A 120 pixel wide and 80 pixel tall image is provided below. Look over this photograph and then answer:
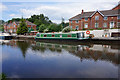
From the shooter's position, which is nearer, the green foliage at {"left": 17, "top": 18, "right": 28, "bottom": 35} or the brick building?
the green foliage at {"left": 17, "top": 18, "right": 28, "bottom": 35}

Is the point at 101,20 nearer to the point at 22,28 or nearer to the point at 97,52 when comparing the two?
the point at 97,52

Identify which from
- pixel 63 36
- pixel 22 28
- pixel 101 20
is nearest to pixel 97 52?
pixel 63 36

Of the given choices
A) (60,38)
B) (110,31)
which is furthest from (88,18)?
(60,38)

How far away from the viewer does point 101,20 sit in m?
36.1

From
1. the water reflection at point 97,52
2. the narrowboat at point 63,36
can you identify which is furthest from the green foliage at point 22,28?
the water reflection at point 97,52

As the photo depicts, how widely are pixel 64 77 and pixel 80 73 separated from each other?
149cm

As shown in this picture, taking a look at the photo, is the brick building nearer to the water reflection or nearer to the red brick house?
the red brick house

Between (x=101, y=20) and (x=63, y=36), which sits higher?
(x=101, y=20)

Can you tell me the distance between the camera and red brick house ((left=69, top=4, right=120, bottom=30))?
34.4m

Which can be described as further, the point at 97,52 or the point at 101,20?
the point at 101,20

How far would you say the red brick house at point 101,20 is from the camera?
34.4m

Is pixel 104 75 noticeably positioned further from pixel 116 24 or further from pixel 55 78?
pixel 116 24

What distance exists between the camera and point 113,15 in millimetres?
34281

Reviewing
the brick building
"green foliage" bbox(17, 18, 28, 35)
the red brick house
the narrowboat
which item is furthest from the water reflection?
the brick building
